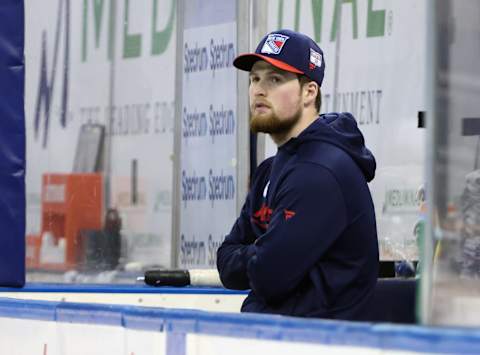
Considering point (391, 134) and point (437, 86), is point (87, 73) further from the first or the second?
point (437, 86)

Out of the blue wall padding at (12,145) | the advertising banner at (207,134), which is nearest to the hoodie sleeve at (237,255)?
the blue wall padding at (12,145)

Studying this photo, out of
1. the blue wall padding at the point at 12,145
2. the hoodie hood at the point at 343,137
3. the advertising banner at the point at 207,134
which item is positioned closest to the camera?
the hoodie hood at the point at 343,137

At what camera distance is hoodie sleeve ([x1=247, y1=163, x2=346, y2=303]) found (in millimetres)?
4031

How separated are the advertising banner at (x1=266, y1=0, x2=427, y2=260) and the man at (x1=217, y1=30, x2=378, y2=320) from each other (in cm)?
190

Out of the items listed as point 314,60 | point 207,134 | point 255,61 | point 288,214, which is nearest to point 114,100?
point 207,134

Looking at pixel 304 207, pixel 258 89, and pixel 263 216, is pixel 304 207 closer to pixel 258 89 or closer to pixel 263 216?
pixel 263 216

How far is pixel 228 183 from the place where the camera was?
23.2 ft

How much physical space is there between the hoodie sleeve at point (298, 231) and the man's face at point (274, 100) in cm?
34

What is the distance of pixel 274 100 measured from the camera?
14.6 feet

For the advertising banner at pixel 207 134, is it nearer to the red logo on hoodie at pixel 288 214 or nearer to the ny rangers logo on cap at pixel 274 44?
the ny rangers logo on cap at pixel 274 44

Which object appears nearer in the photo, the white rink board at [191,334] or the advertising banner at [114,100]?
the white rink board at [191,334]

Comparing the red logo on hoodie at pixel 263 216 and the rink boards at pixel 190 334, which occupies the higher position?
the red logo on hoodie at pixel 263 216

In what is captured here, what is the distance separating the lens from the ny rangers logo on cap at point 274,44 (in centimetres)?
445

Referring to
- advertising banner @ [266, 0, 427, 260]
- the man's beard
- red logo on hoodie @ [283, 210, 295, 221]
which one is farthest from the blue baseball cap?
advertising banner @ [266, 0, 427, 260]
